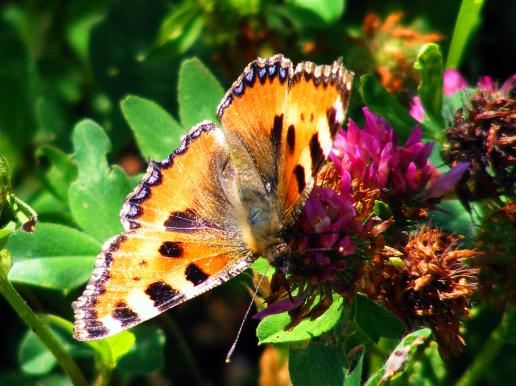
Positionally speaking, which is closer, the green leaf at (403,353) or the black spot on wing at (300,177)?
the green leaf at (403,353)

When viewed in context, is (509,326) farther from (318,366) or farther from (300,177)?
(300,177)

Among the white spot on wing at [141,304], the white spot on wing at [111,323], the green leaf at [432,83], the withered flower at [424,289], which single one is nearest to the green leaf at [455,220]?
the green leaf at [432,83]

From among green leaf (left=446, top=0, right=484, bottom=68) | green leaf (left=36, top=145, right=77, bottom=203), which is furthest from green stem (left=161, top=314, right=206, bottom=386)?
green leaf (left=446, top=0, right=484, bottom=68)

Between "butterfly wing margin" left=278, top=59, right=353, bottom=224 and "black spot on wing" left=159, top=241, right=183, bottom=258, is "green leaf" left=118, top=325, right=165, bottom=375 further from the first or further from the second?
"butterfly wing margin" left=278, top=59, right=353, bottom=224

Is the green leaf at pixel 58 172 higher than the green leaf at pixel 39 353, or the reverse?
the green leaf at pixel 58 172

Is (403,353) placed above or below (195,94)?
below

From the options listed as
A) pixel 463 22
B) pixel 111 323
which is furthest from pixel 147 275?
pixel 463 22

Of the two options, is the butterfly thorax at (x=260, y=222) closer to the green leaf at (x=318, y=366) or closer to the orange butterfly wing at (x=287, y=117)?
the orange butterfly wing at (x=287, y=117)

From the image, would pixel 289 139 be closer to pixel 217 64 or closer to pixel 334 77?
pixel 334 77
